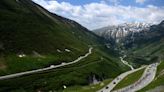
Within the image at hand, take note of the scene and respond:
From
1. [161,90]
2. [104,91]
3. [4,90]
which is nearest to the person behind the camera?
[161,90]

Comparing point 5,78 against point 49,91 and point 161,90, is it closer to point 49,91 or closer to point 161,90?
point 49,91

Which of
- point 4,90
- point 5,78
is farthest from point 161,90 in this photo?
point 5,78

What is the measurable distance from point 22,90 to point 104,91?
2202 inches

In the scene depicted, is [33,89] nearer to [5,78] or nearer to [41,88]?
[41,88]

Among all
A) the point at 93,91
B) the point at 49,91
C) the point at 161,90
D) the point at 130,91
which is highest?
the point at 161,90

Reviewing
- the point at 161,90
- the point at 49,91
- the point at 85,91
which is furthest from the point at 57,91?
the point at 161,90

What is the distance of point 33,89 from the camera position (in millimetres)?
196000

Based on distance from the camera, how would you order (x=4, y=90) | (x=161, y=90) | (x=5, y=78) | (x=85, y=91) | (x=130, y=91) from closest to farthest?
1. (x=161, y=90)
2. (x=130, y=91)
3. (x=85, y=91)
4. (x=4, y=90)
5. (x=5, y=78)

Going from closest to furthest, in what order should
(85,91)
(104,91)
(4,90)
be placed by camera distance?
(104,91), (85,91), (4,90)

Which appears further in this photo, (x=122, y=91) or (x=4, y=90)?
(x=4, y=90)

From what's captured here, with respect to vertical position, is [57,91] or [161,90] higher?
[161,90]

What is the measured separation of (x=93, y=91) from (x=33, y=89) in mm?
46464

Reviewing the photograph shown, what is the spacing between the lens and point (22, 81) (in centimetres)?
19388

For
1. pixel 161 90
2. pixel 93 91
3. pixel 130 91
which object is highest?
pixel 161 90
